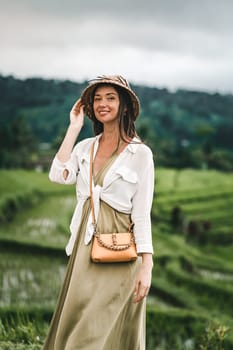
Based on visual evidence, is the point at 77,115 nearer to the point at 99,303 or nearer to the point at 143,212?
the point at 143,212

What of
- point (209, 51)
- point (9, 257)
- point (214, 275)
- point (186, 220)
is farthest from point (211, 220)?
point (9, 257)

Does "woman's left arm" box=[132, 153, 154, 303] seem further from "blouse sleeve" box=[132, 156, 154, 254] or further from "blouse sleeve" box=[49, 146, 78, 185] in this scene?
"blouse sleeve" box=[49, 146, 78, 185]

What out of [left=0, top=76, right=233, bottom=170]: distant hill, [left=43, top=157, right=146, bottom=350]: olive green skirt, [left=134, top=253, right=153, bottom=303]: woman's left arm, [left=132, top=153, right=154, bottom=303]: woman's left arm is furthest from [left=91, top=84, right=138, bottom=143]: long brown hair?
[left=0, top=76, right=233, bottom=170]: distant hill

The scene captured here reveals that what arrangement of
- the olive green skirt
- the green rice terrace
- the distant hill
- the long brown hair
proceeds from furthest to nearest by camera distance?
the distant hill, the green rice terrace, the long brown hair, the olive green skirt

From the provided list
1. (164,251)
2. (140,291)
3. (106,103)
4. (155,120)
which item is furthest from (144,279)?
(155,120)

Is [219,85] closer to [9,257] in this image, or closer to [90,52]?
[90,52]

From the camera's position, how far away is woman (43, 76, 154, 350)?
2117 millimetres

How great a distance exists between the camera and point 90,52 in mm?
10461

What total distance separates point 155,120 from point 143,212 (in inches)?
399

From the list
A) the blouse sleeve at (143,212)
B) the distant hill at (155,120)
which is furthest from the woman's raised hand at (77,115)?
the distant hill at (155,120)

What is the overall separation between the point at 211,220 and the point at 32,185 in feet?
8.35

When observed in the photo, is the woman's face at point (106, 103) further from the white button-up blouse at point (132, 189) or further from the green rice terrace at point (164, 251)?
the green rice terrace at point (164, 251)

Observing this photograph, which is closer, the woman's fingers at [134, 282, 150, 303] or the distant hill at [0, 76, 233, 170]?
the woman's fingers at [134, 282, 150, 303]

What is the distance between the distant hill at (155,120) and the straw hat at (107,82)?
8.43 metres
